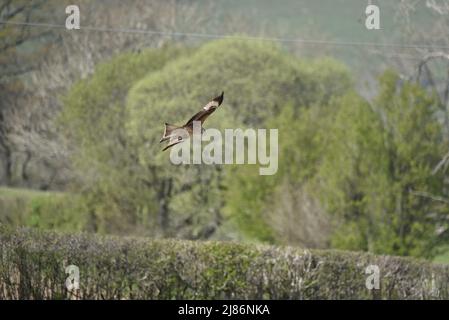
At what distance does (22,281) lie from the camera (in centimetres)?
1080

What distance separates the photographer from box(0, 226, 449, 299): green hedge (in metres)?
11.5

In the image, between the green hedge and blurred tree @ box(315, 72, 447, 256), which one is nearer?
the green hedge

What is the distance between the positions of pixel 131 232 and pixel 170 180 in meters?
1.78

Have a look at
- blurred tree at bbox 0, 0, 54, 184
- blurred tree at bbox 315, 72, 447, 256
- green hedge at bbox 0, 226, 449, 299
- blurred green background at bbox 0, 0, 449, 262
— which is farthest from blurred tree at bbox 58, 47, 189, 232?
green hedge at bbox 0, 226, 449, 299

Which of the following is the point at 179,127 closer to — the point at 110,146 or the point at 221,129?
the point at 221,129

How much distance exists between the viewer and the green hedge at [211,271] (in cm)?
1154

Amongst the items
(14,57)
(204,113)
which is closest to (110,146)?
(14,57)

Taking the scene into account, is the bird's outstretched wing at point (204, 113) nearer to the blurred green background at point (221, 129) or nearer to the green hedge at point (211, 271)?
the green hedge at point (211, 271)

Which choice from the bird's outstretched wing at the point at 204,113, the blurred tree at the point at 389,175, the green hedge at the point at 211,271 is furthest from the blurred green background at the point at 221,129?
the bird's outstretched wing at the point at 204,113

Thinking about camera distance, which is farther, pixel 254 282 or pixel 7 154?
pixel 7 154

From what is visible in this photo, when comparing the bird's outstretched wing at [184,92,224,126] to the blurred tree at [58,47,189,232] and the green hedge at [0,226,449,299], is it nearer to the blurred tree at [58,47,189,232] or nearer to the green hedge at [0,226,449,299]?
the green hedge at [0,226,449,299]
